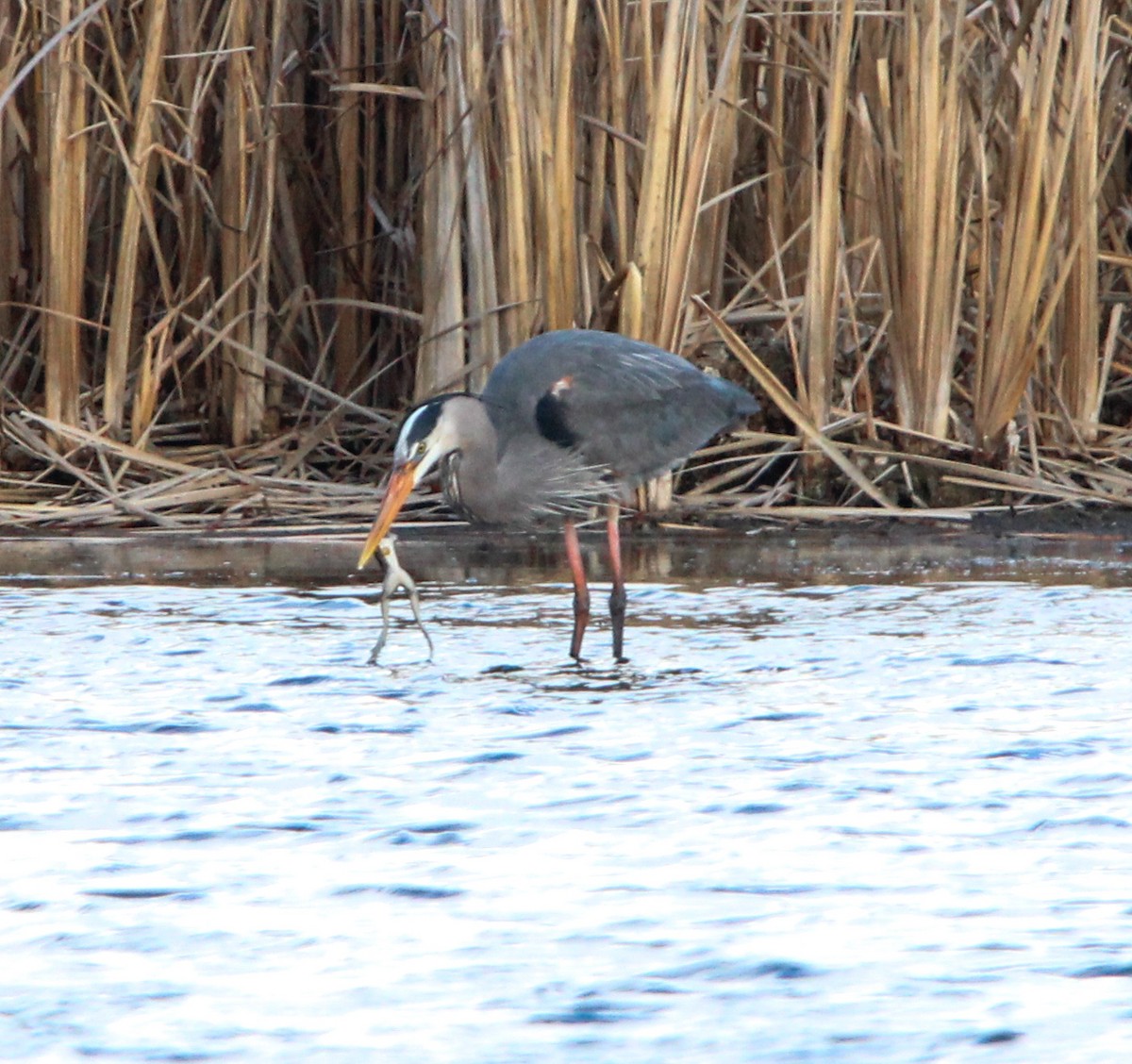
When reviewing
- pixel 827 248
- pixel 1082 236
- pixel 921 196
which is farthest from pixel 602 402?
pixel 1082 236

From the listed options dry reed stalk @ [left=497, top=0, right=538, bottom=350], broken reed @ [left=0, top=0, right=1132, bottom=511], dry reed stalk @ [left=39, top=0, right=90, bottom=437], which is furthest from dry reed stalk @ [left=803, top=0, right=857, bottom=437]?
dry reed stalk @ [left=39, top=0, right=90, bottom=437]

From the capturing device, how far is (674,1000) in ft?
6.98

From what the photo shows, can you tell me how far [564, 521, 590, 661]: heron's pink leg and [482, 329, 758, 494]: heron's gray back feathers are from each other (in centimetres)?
17

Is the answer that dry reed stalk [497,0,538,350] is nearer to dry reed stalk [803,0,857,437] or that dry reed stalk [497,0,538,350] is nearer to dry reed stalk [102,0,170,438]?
dry reed stalk [803,0,857,437]

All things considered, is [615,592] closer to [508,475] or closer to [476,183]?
[508,475]

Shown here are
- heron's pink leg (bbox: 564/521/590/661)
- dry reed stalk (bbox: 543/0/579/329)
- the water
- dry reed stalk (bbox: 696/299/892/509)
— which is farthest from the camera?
dry reed stalk (bbox: 696/299/892/509)

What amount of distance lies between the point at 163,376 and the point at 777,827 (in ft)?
14.6

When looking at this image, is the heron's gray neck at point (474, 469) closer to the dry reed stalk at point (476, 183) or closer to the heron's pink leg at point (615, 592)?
the heron's pink leg at point (615, 592)

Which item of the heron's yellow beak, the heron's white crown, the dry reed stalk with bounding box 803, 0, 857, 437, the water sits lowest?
the water

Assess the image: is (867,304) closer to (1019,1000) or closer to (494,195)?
(494,195)

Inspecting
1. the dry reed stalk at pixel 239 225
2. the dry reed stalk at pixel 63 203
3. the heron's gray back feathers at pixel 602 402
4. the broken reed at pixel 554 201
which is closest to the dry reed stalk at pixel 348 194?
the broken reed at pixel 554 201

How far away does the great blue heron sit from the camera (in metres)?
4.54

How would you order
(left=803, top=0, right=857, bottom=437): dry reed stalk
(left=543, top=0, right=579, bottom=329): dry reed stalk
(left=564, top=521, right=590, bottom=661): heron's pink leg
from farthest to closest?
(left=803, top=0, right=857, bottom=437): dry reed stalk
(left=543, top=0, right=579, bottom=329): dry reed stalk
(left=564, top=521, right=590, bottom=661): heron's pink leg

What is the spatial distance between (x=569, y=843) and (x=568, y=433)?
206cm
